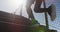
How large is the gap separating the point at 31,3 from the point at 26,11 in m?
0.23

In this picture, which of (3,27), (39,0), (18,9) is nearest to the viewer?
(3,27)

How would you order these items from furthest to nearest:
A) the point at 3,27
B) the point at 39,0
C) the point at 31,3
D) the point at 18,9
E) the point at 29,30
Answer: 1. the point at 18,9
2. the point at 31,3
3. the point at 39,0
4. the point at 29,30
5. the point at 3,27

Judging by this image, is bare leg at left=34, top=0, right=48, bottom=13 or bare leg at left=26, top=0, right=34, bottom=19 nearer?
bare leg at left=34, top=0, right=48, bottom=13

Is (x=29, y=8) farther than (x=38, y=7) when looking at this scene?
Yes

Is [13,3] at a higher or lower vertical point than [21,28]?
higher

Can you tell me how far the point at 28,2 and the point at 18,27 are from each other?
0.98 metres

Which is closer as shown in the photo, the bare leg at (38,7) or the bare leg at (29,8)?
the bare leg at (38,7)

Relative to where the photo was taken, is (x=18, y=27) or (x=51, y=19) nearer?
(x=18, y=27)

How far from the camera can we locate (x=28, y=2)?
2.91m

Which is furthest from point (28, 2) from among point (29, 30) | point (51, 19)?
point (29, 30)

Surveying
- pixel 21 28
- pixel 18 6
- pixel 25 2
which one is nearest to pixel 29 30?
pixel 21 28

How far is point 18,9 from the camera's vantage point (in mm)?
3172

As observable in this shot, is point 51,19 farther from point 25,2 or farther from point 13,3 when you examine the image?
point 13,3

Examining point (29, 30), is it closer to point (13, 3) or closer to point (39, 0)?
point (39, 0)
